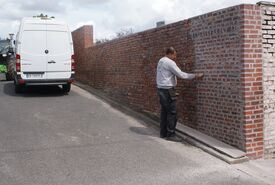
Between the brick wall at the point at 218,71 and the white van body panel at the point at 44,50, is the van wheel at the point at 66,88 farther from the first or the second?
the brick wall at the point at 218,71

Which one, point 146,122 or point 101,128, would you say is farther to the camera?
point 146,122

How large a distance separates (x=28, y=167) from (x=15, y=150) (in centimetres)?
101

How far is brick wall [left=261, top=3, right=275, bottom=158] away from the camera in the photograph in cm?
684

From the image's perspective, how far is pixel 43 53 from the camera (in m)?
13.1

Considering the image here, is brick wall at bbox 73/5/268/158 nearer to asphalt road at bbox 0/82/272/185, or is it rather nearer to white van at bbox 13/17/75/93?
asphalt road at bbox 0/82/272/185

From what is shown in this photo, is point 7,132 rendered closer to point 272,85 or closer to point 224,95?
point 224,95

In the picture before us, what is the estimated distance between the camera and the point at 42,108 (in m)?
11.2

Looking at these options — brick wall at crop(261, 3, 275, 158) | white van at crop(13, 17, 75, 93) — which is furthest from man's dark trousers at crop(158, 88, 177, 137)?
white van at crop(13, 17, 75, 93)

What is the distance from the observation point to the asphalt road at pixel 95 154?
228 inches

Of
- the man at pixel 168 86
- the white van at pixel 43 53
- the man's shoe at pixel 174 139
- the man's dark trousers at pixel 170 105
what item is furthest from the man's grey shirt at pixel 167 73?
the white van at pixel 43 53

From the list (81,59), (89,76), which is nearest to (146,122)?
(89,76)

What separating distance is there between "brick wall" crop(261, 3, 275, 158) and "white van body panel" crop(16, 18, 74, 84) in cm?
786

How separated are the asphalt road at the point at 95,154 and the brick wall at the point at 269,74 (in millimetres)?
1087

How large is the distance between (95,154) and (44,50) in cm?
700
